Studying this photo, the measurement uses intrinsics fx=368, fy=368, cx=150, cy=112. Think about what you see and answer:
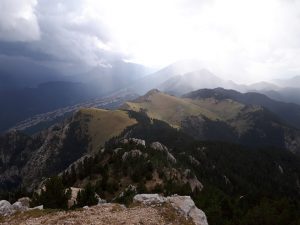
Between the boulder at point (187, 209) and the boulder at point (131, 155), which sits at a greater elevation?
the boulder at point (187, 209)

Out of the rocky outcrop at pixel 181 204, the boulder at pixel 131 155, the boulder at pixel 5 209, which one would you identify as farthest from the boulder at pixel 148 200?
the boulder at pixel 131 155

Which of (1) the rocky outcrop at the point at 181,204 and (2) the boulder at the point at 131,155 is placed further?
(2) the boulder at the point at 131,155

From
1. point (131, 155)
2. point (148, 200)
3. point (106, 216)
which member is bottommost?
point (131, 155)

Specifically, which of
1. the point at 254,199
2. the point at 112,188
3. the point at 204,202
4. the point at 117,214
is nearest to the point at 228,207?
the point at 204,202

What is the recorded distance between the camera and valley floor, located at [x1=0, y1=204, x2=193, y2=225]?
45.8 metres

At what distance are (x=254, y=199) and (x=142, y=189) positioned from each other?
59584 millimetres

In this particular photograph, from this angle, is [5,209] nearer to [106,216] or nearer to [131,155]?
[106,216]

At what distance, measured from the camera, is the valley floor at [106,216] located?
45.8 m

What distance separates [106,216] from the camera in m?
47.6

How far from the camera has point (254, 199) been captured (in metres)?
147

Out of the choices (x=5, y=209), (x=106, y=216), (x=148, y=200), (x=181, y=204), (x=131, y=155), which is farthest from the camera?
(x=131, y=155)

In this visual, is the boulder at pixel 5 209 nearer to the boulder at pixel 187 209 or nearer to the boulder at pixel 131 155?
the boulder at pixel 187 209

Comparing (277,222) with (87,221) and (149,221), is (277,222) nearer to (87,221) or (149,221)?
(149,221)

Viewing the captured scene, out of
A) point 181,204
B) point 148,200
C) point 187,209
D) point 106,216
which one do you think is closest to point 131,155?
point 181,204
